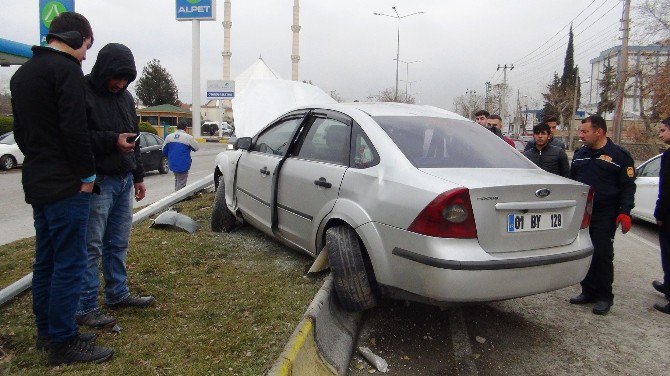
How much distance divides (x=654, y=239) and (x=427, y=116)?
615 centimetres

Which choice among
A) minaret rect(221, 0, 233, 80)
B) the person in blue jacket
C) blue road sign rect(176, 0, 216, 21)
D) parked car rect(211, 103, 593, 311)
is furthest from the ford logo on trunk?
minaret rect(221, 0, 233, 80)

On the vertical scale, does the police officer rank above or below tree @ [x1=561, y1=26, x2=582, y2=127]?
below

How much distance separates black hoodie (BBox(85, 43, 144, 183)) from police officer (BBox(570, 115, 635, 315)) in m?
3.96

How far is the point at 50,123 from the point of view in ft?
8.53

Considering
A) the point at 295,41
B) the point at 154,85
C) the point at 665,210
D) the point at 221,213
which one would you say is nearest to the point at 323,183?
the point at 221,213

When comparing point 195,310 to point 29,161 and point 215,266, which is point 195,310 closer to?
point 215,266

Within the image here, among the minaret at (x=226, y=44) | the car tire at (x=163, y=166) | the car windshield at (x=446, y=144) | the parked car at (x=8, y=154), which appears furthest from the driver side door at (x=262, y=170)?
the minaret at (x=226, y=44)

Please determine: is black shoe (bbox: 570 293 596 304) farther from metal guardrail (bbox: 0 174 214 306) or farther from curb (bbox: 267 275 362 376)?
metal guardrail (bbox: 0 174 214 306)

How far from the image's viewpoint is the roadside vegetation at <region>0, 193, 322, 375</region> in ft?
9.05

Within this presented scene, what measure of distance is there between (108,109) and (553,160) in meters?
4.85

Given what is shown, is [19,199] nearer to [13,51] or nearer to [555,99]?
[13,51]

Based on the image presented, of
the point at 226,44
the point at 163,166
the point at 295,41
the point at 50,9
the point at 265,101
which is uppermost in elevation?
the point at 295,41

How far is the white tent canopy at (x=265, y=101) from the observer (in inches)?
477

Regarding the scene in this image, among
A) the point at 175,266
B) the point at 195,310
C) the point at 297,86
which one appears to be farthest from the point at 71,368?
the point at 297,86
